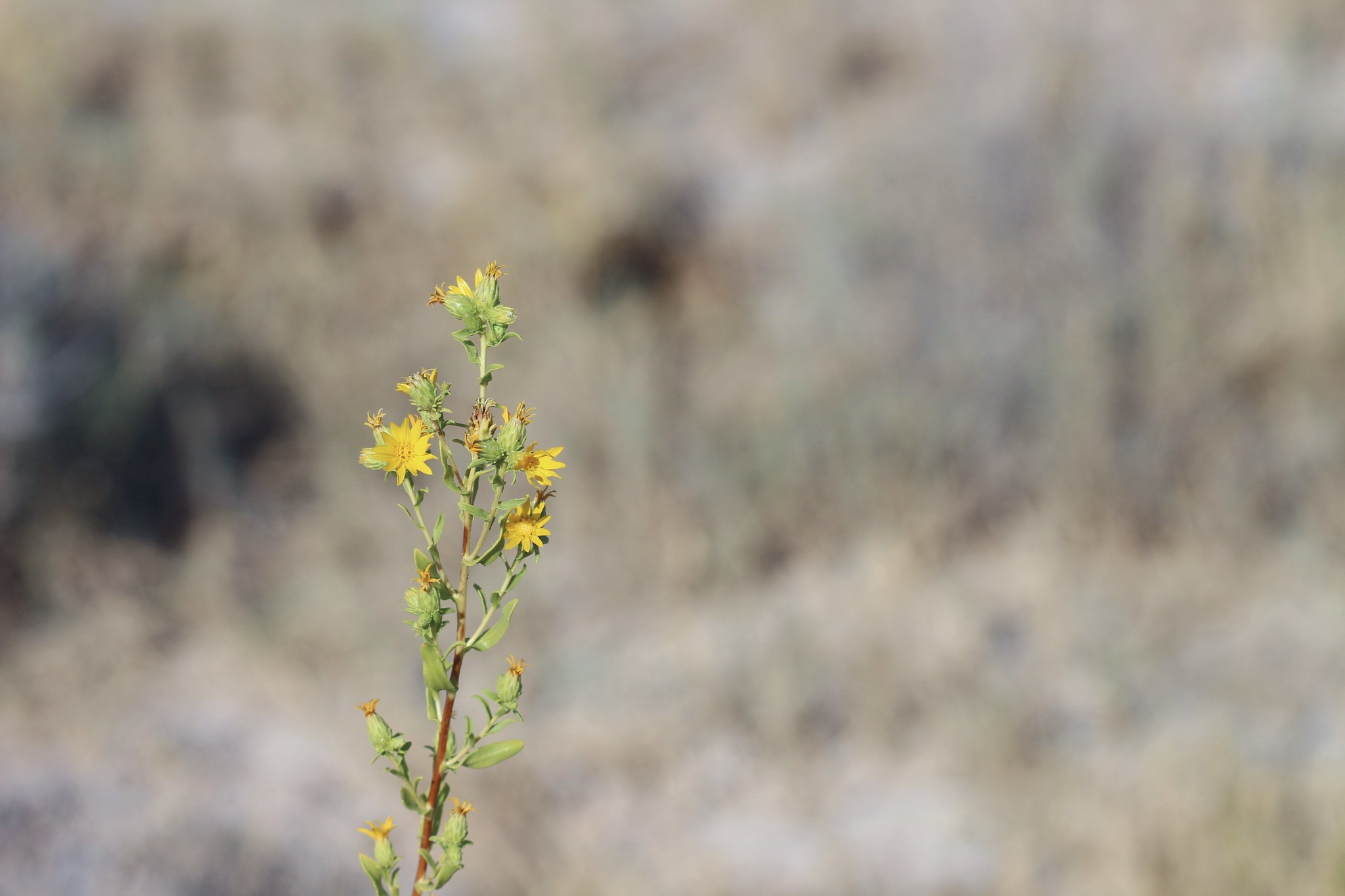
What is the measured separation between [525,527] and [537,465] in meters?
0.05

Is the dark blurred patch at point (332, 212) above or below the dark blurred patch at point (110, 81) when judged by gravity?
below

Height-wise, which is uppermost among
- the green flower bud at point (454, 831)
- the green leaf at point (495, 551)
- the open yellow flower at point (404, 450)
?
the open yellow flower at point (404, 450)

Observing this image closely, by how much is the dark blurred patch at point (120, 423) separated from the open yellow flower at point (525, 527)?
3862 millimetres

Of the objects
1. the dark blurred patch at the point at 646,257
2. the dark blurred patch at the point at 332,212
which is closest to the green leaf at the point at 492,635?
the dark blurred patch at the point at 646,257

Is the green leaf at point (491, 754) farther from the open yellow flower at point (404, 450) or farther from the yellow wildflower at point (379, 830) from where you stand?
the open yellow flower at point (404, 450)

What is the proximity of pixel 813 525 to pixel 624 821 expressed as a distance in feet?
4.54

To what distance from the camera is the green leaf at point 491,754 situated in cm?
74

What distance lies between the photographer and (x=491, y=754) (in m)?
0.75

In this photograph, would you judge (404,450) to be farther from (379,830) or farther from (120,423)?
(120,423)

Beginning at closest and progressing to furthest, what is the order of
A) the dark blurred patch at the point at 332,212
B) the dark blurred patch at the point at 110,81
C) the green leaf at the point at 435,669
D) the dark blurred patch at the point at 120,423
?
the green leaf at the point at 435,669
the dark blurred patch at the point at 120,423
the dark blurred patch at the point at 332,212
the dark blurred patch at the point at 110,81

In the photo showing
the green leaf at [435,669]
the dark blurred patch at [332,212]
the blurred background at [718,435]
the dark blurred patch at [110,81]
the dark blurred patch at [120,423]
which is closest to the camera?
the green leaf at [435,669]

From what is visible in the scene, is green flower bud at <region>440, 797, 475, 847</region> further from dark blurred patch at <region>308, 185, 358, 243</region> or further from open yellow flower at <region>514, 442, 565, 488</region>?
dark blurred patch at <region>308, 185, 358, 243</region>

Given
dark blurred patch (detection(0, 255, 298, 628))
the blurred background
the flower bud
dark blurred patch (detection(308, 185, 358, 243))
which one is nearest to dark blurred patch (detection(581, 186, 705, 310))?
the blurred background

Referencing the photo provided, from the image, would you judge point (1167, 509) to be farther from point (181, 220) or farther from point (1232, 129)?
point (181, 220)
